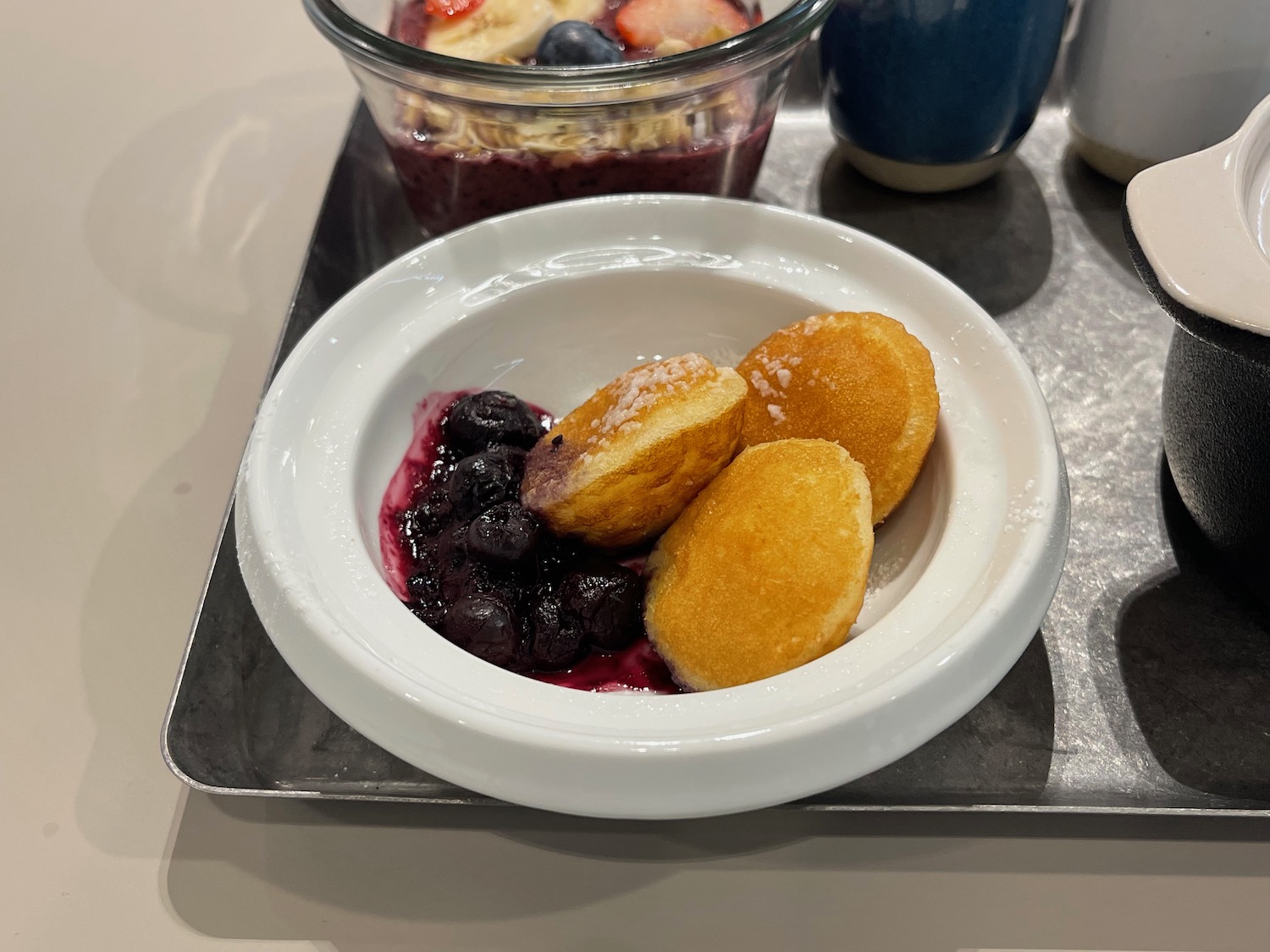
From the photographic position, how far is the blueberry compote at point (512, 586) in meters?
0.63

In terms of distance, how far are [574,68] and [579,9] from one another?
216 mm

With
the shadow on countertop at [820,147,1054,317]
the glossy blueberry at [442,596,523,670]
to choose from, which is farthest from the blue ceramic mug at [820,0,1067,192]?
the glossy blueberry at [442,596,523,670]

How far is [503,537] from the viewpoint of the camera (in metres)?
0.64

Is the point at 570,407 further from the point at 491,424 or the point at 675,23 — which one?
the point at 675,23

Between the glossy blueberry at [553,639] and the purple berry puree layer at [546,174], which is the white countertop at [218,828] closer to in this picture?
the glossy blueberry at [553,639]

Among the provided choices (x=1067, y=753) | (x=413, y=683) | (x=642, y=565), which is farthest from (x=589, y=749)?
(x=1067, y=753)

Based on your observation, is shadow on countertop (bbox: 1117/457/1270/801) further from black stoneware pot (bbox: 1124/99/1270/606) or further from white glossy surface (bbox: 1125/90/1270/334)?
white glossy surface (bbox: 1125/90/1270/334)

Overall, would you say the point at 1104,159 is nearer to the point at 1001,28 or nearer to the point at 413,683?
the point at 1001,28

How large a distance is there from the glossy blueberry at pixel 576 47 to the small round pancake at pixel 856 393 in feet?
1.17

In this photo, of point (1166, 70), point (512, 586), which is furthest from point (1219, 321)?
point (1166, 70)

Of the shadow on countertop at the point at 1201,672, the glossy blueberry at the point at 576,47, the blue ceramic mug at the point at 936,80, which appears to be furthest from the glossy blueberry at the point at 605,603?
the blue ceramic mug at the point at 936,80

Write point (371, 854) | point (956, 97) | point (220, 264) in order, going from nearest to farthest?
point (371, 854) → point (956, 97) → point (220, 264)

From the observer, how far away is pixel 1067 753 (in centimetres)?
65

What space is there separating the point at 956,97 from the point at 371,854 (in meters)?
0.86
